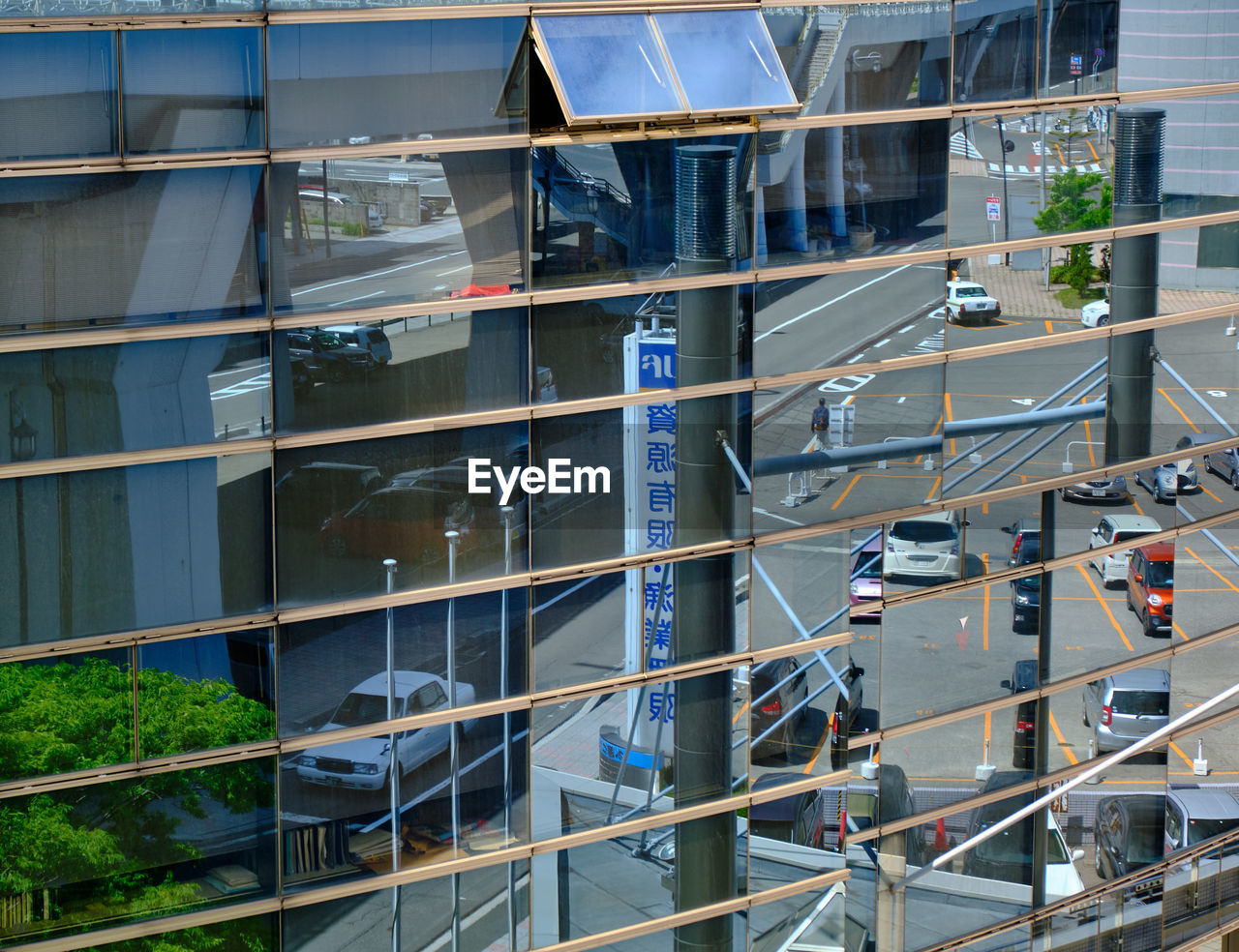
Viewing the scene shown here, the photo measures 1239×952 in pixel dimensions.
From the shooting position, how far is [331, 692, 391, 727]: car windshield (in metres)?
12.9

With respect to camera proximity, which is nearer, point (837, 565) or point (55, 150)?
point (55, 150)

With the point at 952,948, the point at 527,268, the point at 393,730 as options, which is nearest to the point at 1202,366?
the point at 952,948

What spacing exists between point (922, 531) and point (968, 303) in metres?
2.70

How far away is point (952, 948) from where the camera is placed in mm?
16578

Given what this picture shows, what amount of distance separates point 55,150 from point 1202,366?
43.8 ft

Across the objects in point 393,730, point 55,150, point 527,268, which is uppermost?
point 55,150

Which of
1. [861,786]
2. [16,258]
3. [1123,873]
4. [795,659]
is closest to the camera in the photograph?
[16,258]

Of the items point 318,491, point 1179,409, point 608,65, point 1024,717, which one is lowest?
point 1024,717

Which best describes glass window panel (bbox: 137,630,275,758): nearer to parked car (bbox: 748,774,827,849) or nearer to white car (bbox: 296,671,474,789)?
white car (bbox: 296,671,474,789)

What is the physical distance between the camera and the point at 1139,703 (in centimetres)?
1711

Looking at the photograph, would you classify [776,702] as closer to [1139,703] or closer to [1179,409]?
[1139,703]

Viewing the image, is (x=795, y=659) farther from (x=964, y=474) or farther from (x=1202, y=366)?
(x=1202, y=366)

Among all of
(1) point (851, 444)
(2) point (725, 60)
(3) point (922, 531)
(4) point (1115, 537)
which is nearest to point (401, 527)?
(1) point (851, 444)

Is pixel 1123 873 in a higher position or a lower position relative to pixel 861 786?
lower
